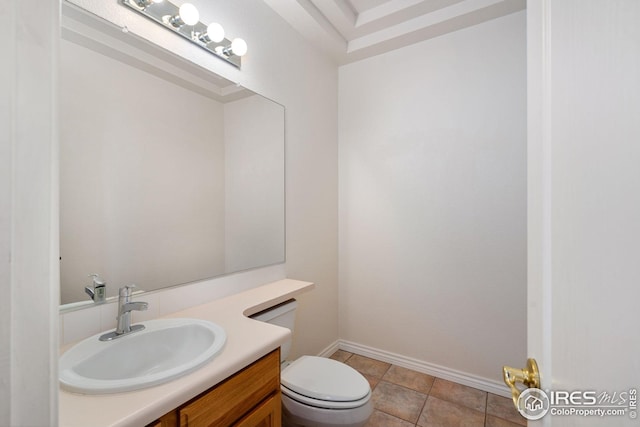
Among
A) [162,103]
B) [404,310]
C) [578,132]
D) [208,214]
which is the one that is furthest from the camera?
[404,310]

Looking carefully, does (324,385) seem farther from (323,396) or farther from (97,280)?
(97,280)

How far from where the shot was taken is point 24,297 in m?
0.25

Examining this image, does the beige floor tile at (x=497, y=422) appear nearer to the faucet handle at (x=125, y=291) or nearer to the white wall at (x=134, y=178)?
the white wall at (x=134, y=178)

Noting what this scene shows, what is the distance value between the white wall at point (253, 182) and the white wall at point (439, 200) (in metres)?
0.85

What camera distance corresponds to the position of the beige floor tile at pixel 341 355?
2.33 m

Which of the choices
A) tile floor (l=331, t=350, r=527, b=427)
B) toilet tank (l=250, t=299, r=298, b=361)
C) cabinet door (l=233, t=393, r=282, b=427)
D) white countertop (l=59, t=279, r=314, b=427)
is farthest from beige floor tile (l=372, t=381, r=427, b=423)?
white countertop (l=59, t=279, r=314, b=427)

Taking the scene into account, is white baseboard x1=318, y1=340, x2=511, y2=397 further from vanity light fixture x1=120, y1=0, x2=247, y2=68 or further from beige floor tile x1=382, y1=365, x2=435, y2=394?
vanity light fixture x1=120, y1=0, x2=247, y2=68

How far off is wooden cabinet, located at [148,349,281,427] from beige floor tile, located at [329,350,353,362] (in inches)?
56.5

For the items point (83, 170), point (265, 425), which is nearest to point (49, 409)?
point (265, 425)

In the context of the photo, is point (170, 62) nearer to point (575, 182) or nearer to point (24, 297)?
point (24, 297)

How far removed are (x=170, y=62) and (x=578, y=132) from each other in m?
1.48

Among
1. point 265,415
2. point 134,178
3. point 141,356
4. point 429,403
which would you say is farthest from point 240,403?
point 429,403

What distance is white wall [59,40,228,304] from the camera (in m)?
0.97

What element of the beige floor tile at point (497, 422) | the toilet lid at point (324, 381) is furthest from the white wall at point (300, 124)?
the beige floor tile at point (497, 422)
